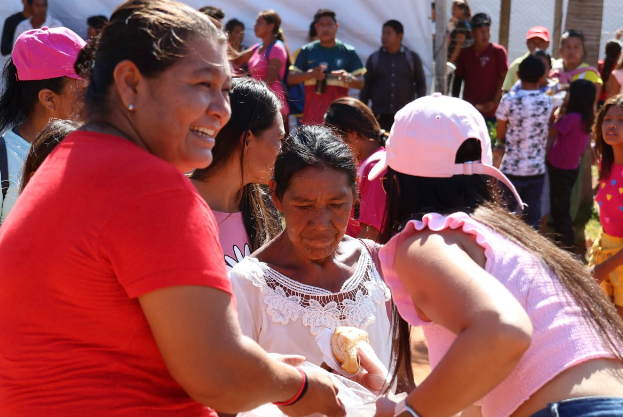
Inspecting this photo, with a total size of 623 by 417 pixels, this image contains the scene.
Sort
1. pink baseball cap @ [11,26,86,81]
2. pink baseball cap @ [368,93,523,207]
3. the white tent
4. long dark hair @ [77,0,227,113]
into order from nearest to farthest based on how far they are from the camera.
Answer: long dark hair @ [77,0,227,113] < pink baseball cap @ [368,93,523,207] < pink baseball cap @ [11,26,86,81] < the white tent

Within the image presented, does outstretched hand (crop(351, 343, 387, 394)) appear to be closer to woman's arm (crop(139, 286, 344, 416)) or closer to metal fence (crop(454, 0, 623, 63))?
woman's arm (crop(139, 286, 344, 416))

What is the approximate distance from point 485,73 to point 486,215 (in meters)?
8.39

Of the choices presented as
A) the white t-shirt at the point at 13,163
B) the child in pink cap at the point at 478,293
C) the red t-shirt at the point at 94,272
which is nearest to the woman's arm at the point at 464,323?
the child in pink cap at the point at 478,293

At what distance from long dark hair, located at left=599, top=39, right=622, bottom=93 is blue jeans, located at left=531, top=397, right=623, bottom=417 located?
32.3 feet

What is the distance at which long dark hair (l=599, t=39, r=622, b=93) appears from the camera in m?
10.9

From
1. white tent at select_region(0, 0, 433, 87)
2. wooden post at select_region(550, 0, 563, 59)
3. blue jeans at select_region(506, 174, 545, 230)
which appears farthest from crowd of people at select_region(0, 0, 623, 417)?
wooden post at select_region(550, 0, 563, 59)

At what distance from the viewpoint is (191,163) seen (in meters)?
1.71

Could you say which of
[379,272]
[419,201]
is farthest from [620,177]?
[419,201]

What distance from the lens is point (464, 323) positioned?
1646mm

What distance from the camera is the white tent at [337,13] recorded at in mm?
8828

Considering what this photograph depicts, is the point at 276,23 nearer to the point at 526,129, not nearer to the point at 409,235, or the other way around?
the point at 526,129

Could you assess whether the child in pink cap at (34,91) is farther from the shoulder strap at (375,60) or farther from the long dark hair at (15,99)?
the shoulder strap at (375,60)

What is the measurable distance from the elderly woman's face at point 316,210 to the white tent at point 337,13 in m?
6.49

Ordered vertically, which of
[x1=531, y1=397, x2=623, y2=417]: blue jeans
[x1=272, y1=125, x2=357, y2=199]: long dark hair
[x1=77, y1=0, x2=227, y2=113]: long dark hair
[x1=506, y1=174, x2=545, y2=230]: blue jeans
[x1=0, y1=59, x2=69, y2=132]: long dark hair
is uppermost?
[x1=77, y1=0, x2=227, y2=113]: long dark hair
